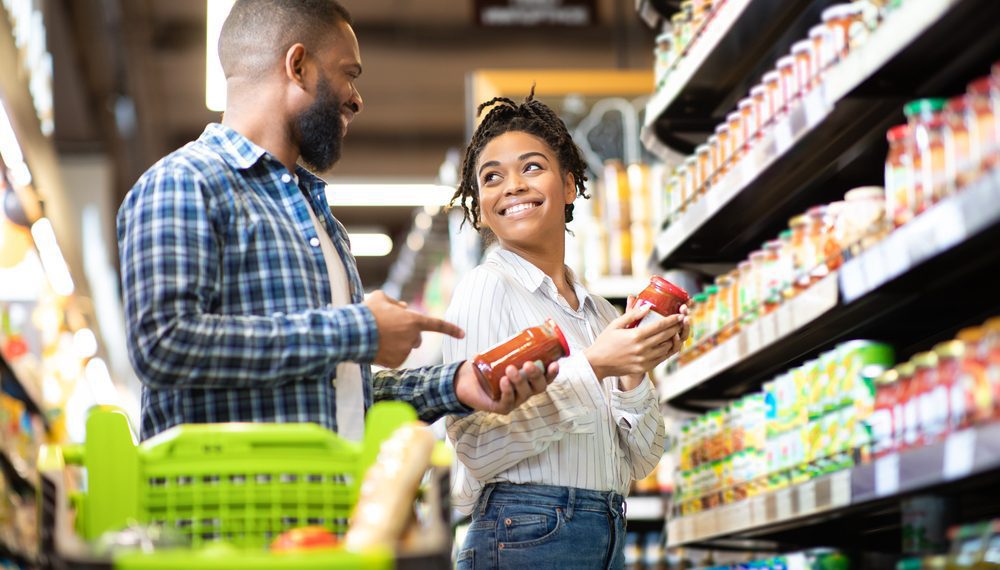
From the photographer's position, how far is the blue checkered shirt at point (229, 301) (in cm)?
219

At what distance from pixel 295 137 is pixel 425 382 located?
0.55 metres

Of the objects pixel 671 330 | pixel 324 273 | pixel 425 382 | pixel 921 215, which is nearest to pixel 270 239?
pixel 324 273

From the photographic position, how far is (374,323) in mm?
2244

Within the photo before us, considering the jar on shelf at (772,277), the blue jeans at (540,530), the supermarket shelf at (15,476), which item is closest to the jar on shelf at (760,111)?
the jar on shelf at (772,277)

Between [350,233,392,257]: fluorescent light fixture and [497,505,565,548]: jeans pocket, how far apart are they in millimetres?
12593

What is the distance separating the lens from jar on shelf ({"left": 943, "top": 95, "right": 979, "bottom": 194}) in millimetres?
2172

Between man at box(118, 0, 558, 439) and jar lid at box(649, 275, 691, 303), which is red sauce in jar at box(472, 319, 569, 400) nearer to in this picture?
man at box(118, 0, 558, 439)

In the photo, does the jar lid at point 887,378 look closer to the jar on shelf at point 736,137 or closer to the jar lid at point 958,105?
the jar lid at point 958,105

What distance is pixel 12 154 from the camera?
7.17 meters

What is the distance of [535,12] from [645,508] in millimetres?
3398

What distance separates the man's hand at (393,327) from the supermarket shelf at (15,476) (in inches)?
137

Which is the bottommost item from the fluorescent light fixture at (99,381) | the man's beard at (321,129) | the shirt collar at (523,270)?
the shirt collar at (523,270)

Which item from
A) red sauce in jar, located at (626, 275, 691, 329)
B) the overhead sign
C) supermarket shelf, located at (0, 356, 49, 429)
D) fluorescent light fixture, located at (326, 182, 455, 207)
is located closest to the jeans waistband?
red sauce in jar, located at (626, 275, 691, 329)

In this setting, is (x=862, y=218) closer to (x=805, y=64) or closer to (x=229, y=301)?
(x=805, y=64)
